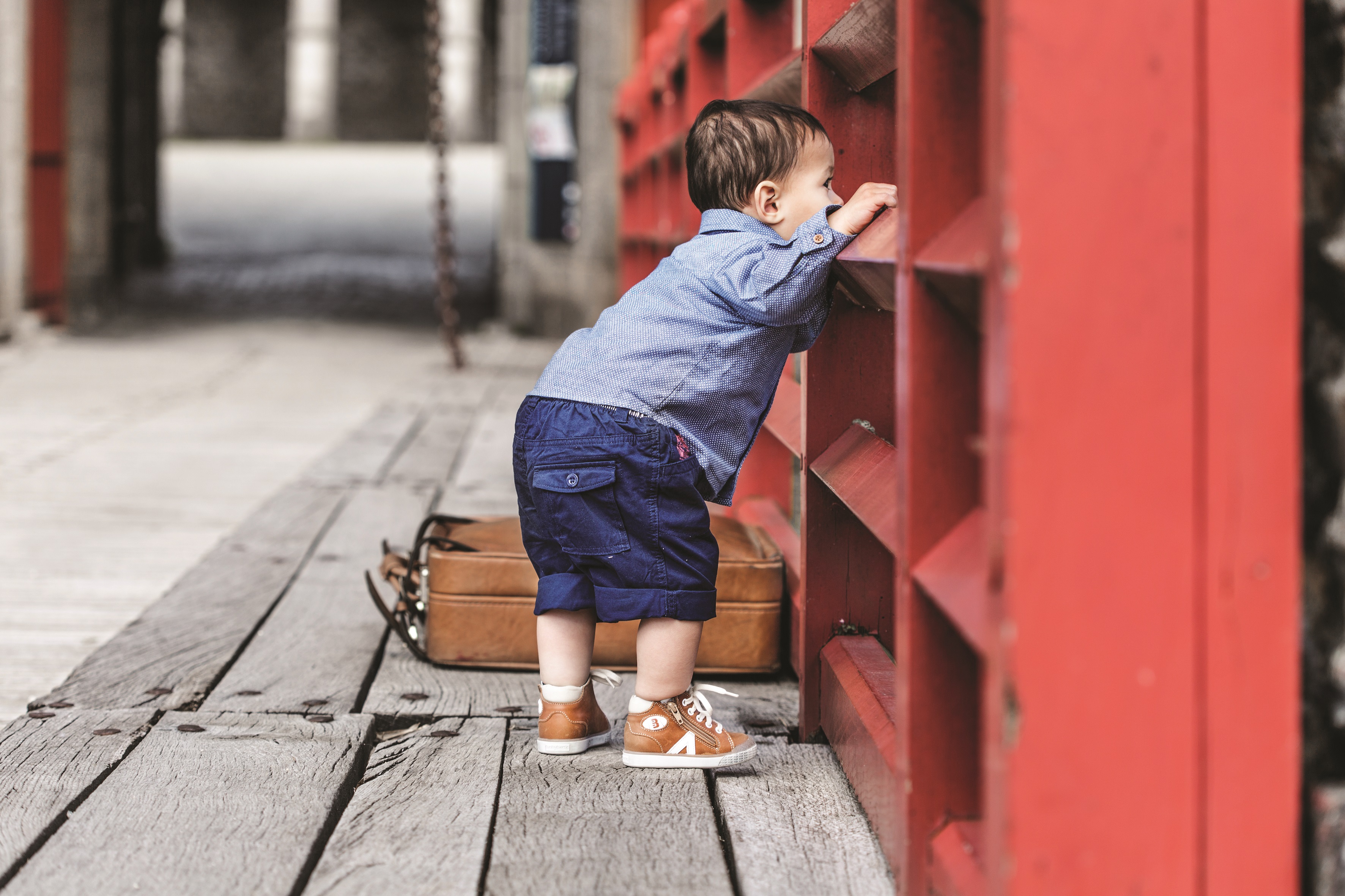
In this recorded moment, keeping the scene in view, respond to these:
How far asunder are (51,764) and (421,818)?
599mm

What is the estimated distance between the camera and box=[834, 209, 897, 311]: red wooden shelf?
5.55ft

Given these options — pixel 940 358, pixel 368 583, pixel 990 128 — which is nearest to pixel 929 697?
pixel 940 358

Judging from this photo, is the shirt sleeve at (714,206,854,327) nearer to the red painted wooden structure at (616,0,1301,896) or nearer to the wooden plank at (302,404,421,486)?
the red painted wooden structure at (616,0,1301,896)

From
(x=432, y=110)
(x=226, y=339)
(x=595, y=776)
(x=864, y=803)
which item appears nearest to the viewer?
(x=864, y=803)

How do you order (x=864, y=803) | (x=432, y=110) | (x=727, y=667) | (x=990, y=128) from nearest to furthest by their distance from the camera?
(x=990, y=128), (x=864, y=803), (x=727, y=667), (x=432, y=110)

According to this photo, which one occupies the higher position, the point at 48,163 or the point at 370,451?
the point at 48,163

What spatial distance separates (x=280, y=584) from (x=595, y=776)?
4.54 ft

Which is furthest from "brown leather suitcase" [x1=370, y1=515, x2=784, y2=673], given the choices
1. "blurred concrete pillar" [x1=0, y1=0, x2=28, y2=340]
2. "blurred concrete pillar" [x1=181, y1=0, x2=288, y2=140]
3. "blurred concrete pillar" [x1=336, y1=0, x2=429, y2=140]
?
"blurred concrete pillar" [x1=181, y1=0, x2=288, y2=140]

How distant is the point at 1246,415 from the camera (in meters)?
1.20

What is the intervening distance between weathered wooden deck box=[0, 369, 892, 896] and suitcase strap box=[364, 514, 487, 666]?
2.3 inches

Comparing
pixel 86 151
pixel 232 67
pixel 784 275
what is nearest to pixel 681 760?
pixel 784 275

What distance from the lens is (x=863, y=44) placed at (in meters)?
1.96

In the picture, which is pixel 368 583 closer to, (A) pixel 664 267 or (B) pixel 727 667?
(B) pixel 727 667

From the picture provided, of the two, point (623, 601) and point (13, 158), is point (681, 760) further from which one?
point (13, 158)
